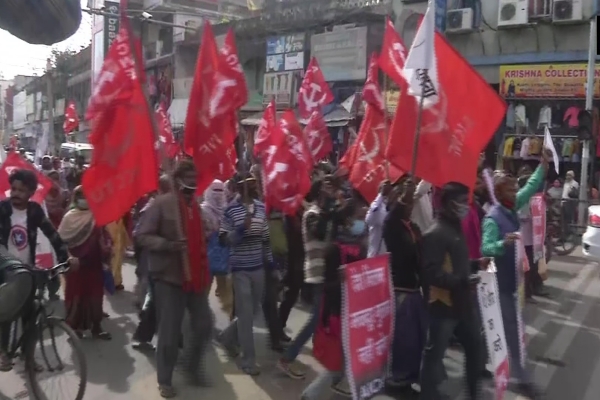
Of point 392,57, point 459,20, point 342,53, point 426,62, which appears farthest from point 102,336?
point 342,53

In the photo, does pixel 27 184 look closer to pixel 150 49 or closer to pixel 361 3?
pixel 361 3

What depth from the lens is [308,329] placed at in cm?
554

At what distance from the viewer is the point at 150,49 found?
A: 36344mm

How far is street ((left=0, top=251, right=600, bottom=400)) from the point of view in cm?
534

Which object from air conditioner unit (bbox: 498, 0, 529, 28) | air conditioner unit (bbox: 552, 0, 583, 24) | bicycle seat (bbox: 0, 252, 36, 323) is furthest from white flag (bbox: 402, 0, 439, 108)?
air conditioner unit (bbox: 498, 0, 529, 28)

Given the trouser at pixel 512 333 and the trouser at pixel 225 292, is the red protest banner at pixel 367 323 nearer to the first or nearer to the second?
the trouser at pixel 512 333

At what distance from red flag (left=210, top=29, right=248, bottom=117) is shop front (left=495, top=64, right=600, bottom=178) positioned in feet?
39.5

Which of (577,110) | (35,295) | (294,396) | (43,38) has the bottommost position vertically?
(294,396)

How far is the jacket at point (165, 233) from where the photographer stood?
491 centimetres

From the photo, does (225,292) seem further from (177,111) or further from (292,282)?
(177,111)

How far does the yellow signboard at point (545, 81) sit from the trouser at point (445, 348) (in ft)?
44.5

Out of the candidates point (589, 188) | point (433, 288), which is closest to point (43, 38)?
point (433, 288)

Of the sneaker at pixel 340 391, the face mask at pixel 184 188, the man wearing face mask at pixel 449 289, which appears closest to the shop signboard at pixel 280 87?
the face mask at pixel 184 188

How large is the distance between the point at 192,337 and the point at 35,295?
3.86 ft
